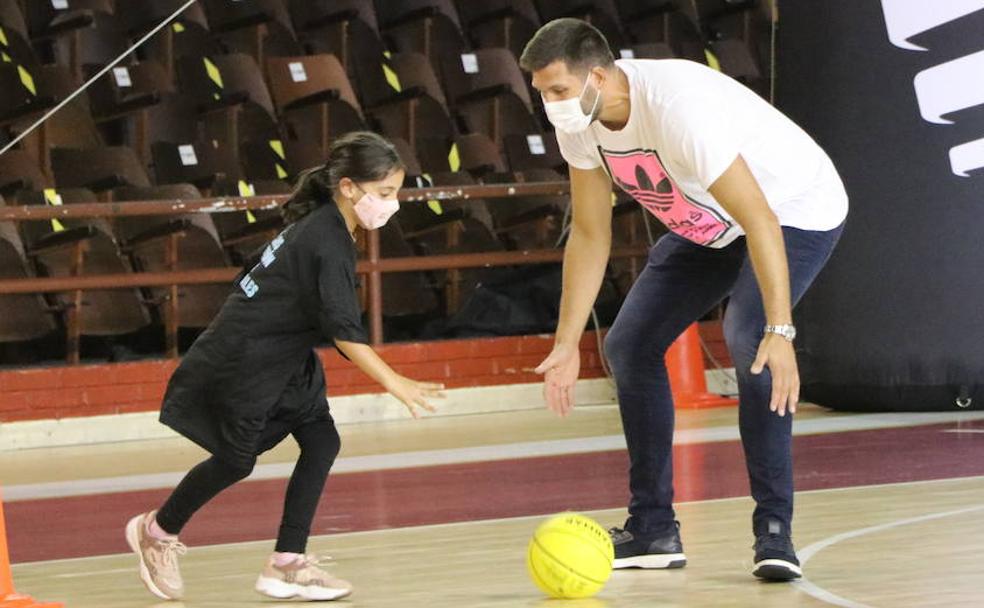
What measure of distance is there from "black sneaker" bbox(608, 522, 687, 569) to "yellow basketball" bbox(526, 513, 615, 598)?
383mm

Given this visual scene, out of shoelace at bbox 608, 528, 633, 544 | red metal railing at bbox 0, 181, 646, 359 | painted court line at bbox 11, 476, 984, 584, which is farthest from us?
red metal railing at bbox 0, 181, 646, 359

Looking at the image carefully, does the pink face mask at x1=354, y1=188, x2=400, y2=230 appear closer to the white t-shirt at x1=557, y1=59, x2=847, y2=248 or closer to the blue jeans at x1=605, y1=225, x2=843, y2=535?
the white t-shirt at x1=557, y1=59, x2=847, y2=248

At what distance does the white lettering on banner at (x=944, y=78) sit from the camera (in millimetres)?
9383

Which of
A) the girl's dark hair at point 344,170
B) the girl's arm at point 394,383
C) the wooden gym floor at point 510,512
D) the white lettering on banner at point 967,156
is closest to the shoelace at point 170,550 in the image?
the wooden gym floor at point 510,512

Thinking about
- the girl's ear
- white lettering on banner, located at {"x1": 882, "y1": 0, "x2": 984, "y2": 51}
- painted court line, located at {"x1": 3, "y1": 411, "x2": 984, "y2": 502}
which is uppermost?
white lettering on banner, located at {"x1": 882, "y1": 0, "x2": 984, "y2": 51}

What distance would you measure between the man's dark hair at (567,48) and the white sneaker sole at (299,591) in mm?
1492

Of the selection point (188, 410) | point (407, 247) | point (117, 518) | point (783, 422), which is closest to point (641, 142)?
point (783, 422)

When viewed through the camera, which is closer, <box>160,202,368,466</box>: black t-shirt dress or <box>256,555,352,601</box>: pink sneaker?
<box>256,555,352,601</box>: pink sneaker

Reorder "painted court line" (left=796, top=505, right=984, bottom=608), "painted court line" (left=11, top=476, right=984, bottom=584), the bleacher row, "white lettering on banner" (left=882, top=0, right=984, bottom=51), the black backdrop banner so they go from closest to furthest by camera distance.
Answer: "painted court line" (left=796, top=505, right=984, bottom=608) < "painted court line" (left=11, top=476, right=984, bottom=584) < "white lettering on banner" (left=882, top=0, right=984, bottom=51) < the black backdrop banner < the bleacher row

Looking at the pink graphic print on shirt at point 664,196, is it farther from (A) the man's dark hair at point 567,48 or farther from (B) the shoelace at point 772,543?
(B) the shoelace at point 772,543

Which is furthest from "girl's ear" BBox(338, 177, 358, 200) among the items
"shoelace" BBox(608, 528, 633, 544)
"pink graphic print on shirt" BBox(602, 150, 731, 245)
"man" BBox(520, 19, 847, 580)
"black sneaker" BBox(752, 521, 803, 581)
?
"black sneaker" BBox(752, 521, 803, 581)

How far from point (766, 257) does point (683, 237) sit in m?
0.62

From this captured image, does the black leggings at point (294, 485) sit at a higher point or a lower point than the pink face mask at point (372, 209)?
lower

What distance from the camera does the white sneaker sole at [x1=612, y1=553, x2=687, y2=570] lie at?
5312 mm
